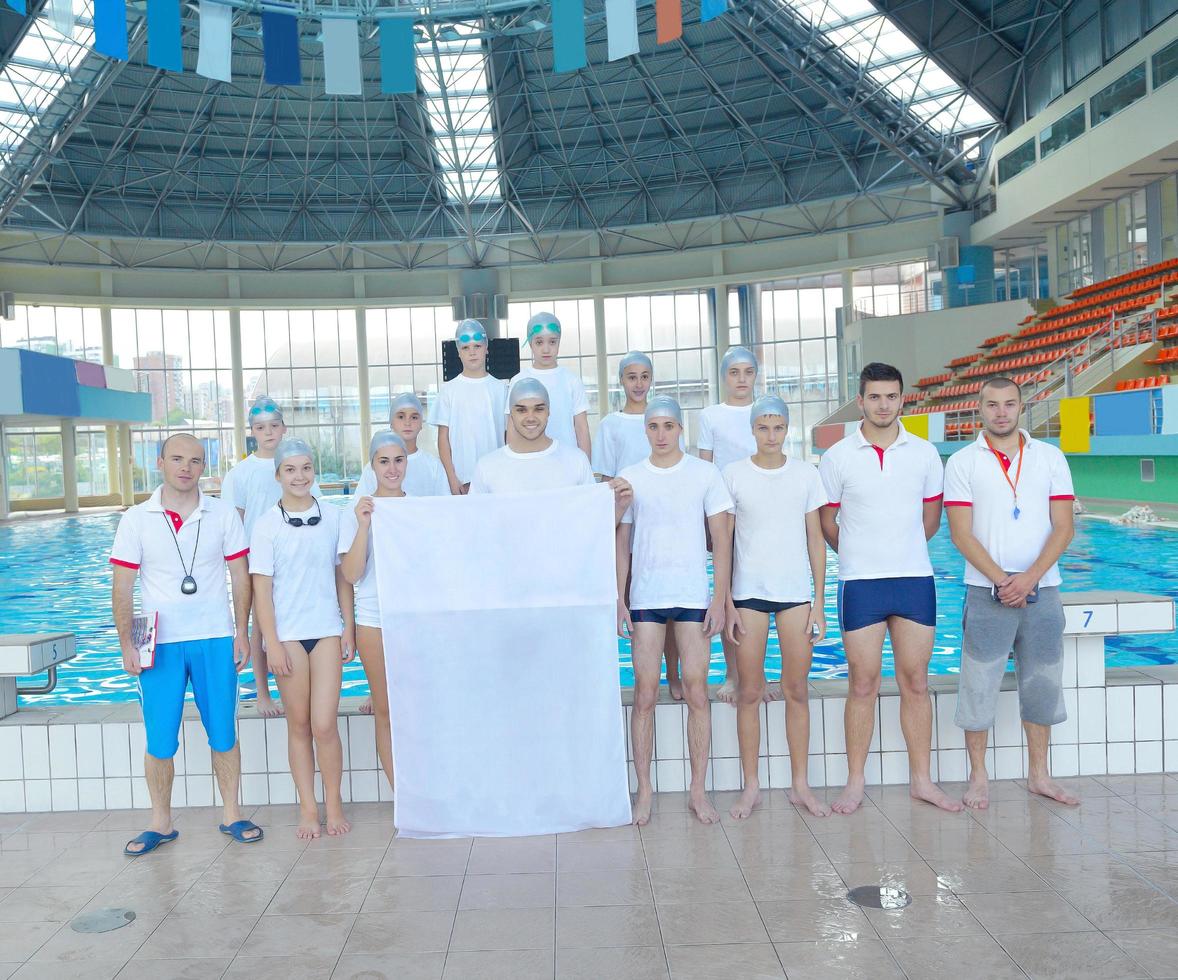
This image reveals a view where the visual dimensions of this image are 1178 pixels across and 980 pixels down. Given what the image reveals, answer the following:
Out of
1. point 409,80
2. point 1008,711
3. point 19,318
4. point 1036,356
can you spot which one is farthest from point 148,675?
point 19,318

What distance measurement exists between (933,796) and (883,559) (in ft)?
3.22

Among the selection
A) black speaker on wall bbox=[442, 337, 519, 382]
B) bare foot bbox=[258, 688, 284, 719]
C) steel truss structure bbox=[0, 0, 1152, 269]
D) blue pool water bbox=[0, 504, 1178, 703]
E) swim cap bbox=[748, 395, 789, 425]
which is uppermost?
steel truss structure bbox=[0, 0, 1152, 269]

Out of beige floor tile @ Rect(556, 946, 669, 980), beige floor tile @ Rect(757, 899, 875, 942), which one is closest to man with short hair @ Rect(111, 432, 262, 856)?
beige floor tile @ Rect(556, 946, 669, 980)

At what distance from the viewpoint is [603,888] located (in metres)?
3.57

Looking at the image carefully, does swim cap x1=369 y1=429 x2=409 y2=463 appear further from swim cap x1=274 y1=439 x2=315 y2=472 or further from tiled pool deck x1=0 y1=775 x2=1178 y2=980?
tiled pool deck x1=0 y1=775 x2=1178 y2=980

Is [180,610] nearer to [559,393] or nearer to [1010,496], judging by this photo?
[559,393]

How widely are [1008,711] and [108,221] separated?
2896 cm

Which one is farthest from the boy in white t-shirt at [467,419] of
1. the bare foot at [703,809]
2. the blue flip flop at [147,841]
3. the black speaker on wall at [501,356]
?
the black speaker on wall at [501,356]

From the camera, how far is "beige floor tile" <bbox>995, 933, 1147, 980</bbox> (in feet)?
9.20

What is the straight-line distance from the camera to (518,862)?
3875mm

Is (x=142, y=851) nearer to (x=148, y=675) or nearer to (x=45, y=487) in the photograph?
(x=148, y=675)

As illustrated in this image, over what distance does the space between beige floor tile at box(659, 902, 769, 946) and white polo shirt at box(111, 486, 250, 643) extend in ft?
6.76

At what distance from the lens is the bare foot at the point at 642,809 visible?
4.23 m

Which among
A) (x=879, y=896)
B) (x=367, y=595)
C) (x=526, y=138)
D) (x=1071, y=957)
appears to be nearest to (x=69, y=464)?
(x=526, y=138)
